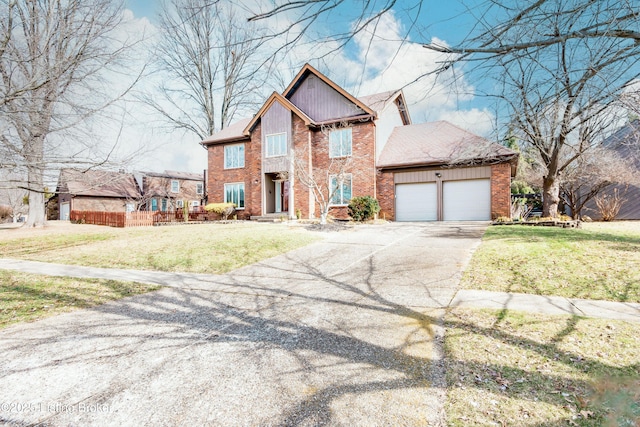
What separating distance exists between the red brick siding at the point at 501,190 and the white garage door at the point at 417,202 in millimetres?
2810

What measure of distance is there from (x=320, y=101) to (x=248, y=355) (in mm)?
18713

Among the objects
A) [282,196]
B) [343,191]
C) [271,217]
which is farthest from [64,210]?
[343,191]

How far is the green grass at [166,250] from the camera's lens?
786 centimetres

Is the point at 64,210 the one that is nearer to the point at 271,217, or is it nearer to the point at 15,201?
the point at 15,201

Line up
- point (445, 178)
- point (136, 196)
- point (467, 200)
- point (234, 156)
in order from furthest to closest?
1. point (136, 196)
2. point (234, 156)
3. point (445, 178)
4. point (467, 200)

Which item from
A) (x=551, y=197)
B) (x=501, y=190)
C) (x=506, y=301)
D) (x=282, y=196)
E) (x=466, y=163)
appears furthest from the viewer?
(x=282, y=196)

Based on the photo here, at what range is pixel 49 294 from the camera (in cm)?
533

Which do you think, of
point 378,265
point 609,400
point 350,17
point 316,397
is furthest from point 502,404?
point 378,265

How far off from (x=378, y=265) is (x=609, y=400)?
475 centimetres

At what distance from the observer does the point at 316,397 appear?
2422mm

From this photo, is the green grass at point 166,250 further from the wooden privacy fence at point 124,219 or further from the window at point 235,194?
the window at point 235,194

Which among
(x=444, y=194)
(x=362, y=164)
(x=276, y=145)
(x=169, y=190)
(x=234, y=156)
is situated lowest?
(x=444, y=194)

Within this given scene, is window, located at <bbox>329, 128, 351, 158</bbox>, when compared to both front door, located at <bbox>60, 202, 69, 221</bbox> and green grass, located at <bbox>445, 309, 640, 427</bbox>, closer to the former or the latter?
green grass, located at <bbox>445, 309, 640, 427</bbox>

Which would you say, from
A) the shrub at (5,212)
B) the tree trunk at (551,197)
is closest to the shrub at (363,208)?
the tree trunk at (551,197)
